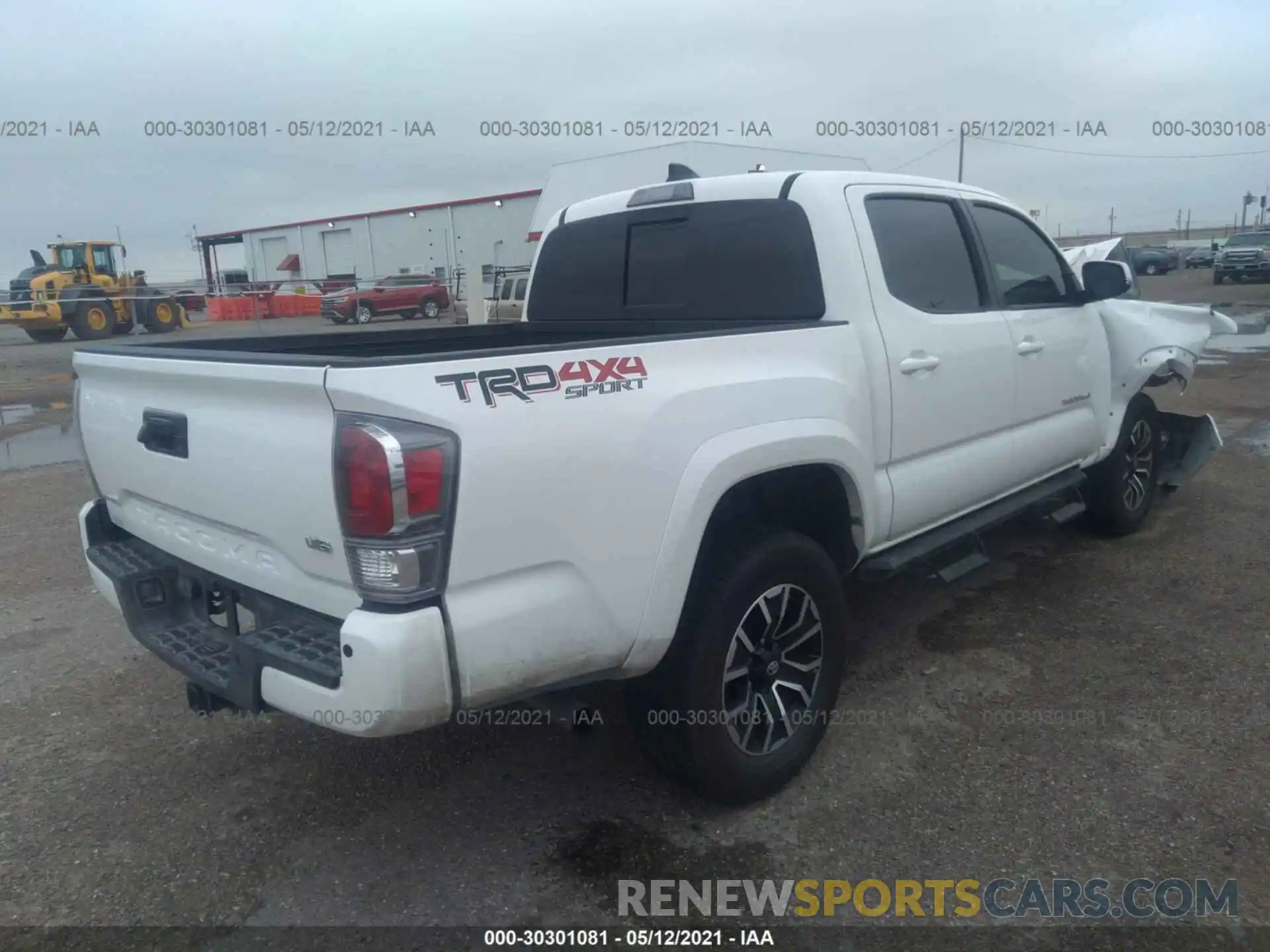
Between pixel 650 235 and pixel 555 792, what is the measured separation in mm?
2287

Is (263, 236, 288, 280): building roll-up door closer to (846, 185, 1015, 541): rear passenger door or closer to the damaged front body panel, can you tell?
the damaged front body panel

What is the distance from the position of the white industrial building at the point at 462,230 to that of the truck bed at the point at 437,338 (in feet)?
27.2

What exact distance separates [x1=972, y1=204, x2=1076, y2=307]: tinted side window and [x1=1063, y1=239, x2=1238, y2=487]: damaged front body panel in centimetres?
44

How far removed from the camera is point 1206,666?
413 centimetres

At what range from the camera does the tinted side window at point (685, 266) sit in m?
3.62

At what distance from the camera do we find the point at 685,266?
399 centimetres

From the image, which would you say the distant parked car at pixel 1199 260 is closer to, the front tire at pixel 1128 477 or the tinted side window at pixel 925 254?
the front tire at pixel 1128 477

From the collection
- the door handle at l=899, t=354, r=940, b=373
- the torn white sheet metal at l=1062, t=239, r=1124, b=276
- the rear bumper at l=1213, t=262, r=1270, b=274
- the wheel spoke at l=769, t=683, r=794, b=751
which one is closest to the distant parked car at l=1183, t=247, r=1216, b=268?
the rear bumper at l=1213, t=262, r=1270, b=274

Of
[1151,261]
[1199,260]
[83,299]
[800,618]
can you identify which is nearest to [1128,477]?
[800,618]

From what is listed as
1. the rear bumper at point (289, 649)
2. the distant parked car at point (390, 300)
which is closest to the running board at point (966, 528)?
the rear bumper at point (289, 649)

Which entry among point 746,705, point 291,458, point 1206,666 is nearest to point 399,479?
point 291,458

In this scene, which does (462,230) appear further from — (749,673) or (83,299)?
(749,673)

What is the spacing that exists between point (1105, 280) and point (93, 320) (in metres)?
26.9

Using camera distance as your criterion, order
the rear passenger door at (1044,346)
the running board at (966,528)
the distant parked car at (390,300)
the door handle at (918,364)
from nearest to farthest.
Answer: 1. the door handle at (918,364)
2. the running board at (966,528)
3. the rear passenger door at (1044,346)
4. the distant parked car at (390,300)
